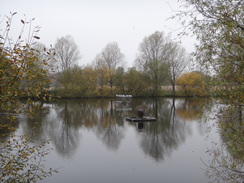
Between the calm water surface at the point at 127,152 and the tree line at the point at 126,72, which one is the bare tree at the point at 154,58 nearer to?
the tree line at the point at 126,72

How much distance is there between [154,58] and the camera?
170 feet

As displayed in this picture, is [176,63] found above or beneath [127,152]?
above

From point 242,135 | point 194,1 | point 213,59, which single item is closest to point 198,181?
point 242,135

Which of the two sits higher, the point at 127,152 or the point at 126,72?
the point at 126,72

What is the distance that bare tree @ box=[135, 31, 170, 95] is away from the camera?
49.2 m

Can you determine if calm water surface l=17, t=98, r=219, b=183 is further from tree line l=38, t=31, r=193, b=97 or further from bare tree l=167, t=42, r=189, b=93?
bare tree l=167, t=42, r=189, b=93

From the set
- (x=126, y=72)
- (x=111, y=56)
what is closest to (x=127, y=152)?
(x=126, y=72)

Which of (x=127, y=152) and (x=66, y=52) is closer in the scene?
(x=127, y=152)

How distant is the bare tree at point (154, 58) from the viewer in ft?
161

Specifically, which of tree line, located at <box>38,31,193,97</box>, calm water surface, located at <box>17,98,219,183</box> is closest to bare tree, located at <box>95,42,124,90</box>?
tree line, located at <box>38,31,193,97</box>

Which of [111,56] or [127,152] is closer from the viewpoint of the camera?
[127,152]

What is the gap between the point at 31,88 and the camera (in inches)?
152

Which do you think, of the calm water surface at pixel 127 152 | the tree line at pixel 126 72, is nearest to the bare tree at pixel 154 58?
the tree line at pixel 126 72

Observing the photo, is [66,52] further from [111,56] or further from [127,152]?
[127,152]
